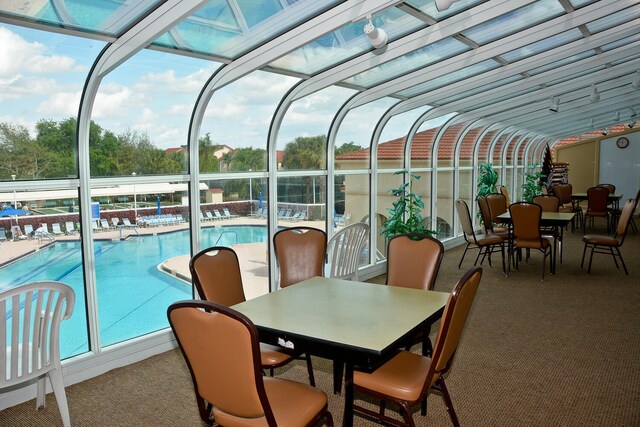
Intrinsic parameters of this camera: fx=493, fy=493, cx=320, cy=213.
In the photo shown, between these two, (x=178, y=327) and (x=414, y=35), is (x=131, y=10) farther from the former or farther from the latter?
(x=414, y=35)

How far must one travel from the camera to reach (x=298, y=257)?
4.32 metres

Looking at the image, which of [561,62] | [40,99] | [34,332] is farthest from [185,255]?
[561,62]

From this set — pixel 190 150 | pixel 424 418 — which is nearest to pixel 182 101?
pixel 190 150

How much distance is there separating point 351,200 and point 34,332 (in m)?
4.78

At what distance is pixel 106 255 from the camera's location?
16.8 feet

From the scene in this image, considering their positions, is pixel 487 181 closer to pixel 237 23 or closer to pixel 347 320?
pixel 237 23

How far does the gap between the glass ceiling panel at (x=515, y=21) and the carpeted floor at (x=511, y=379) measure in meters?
2.97

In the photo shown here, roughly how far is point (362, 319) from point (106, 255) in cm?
340

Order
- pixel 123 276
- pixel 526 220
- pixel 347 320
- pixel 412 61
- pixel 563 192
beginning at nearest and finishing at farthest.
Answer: pixel 347 320, pixel 412 61, pixel 123 276, pixel 526 220, pixel 563 192

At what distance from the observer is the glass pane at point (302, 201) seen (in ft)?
19.2

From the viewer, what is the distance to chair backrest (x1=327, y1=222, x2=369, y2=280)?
5025mm

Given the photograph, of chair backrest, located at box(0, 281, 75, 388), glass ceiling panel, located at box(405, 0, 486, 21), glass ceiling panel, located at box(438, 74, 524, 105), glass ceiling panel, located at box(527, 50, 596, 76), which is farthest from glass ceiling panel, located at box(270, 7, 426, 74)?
glass ceiling panel, located at box(527, 50, 596, 76)

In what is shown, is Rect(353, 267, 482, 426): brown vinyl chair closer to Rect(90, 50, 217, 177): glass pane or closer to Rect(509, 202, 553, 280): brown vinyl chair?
Rect(90, 50, 217, 177): glass pane

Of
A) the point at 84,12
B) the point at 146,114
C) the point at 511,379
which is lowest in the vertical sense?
the point at 511,379
